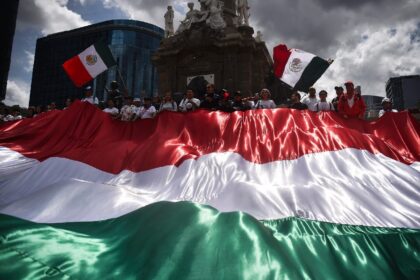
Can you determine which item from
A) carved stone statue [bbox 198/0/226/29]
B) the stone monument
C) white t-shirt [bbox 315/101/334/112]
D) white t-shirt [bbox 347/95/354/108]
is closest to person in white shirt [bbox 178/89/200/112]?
white t-shirt [bbox 315/101/334/112]

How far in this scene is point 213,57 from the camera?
57.6 ft

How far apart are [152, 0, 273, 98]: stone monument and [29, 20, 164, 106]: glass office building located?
1726 inches

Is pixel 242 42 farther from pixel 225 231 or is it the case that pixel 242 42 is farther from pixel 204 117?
pixel 225 231

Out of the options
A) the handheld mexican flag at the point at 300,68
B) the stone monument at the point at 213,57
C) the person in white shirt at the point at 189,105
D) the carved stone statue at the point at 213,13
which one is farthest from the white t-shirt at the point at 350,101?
the carved stone statue at the point at 213,13

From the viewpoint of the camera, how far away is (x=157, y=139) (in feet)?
18.7

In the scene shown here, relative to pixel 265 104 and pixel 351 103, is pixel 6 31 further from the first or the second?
pixel 351 103

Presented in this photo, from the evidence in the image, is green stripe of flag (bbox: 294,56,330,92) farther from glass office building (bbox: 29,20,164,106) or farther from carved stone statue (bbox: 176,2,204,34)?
glass office building (bbox: 29,20,164,106)

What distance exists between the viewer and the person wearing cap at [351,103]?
6988 millimetres

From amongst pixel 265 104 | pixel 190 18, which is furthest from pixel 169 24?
pixel 265 104

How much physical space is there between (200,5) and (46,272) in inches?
831

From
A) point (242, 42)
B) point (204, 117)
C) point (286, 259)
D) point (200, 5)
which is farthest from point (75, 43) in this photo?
point (286, 259)

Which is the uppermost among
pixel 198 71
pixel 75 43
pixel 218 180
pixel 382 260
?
pixel 75 43

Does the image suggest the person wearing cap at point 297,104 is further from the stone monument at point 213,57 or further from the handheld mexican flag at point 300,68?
the stone monument at point 213,57

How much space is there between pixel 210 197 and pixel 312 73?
5.57m
